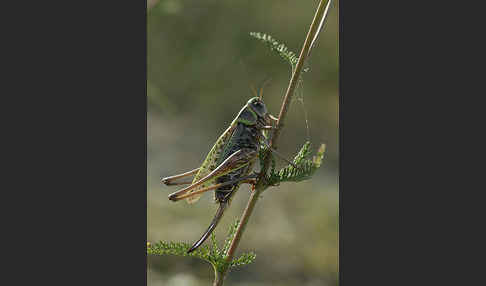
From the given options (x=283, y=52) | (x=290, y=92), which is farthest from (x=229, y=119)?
(x=290, y=92)

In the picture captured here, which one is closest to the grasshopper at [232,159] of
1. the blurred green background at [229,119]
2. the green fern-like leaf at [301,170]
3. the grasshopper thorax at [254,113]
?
the grasshopper thorax at [254,113]

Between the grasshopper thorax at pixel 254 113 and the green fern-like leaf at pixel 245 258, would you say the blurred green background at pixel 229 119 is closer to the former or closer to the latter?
the grasshopper thorax at pixel 254 113

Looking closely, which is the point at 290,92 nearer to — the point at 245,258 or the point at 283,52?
the point at 283,52

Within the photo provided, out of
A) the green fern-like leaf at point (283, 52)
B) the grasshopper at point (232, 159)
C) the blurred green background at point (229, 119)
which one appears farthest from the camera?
the blurred green background at point (229, 119)

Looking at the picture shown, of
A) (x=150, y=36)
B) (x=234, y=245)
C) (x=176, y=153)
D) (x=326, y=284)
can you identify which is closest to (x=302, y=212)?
(x=326, y=284)

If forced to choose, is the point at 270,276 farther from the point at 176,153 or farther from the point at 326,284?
the point at 176,153

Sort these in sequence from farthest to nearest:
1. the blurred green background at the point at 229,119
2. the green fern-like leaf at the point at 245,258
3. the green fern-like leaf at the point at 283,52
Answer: the blurred green background at the point at 229,119, the green fern-like leaf at the point at 283,52, the green fern-like leaf at the point at 245,258

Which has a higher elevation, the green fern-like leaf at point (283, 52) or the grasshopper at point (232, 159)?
the green fern-like leaf at point (283, 52)
